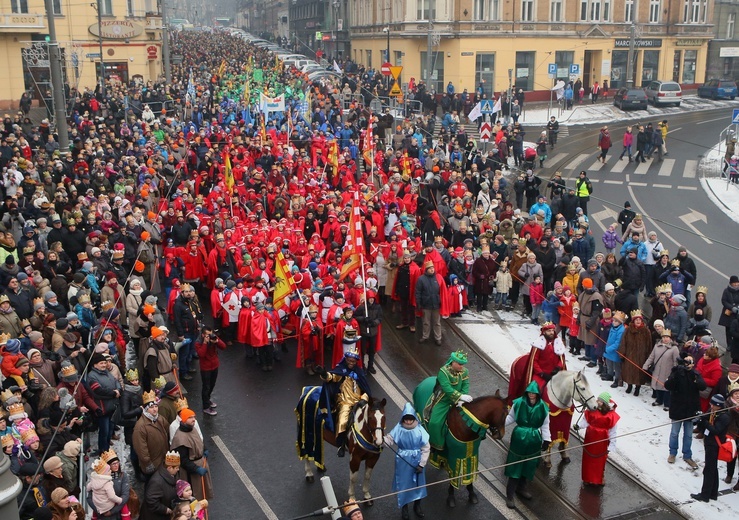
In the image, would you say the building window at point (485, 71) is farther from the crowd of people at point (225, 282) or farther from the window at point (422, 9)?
the crowd of people at point (225, 282)

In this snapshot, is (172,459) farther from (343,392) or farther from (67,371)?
(67,371)

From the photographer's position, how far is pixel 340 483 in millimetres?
11273

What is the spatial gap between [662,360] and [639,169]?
22763 mm

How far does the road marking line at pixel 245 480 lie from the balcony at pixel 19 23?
1393 inches

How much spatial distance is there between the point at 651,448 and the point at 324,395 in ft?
15.9

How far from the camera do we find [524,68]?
52.4 metres

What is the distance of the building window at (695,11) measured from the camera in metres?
56.2

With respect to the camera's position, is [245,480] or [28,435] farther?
[245,480]

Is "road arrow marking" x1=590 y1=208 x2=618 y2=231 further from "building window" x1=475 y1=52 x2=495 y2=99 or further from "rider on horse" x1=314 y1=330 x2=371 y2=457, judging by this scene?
"building window" x1=475 y1=52 x2=495 y2=99

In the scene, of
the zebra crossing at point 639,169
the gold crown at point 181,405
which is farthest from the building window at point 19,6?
the gold crown at point 181,405

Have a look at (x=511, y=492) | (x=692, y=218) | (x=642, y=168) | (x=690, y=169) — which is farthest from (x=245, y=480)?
(x=690, y=169)

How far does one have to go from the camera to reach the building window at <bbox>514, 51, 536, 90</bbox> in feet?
171

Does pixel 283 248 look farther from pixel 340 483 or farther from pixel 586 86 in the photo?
pixel 586 86

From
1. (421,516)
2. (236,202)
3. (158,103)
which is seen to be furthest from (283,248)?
(158,103)
